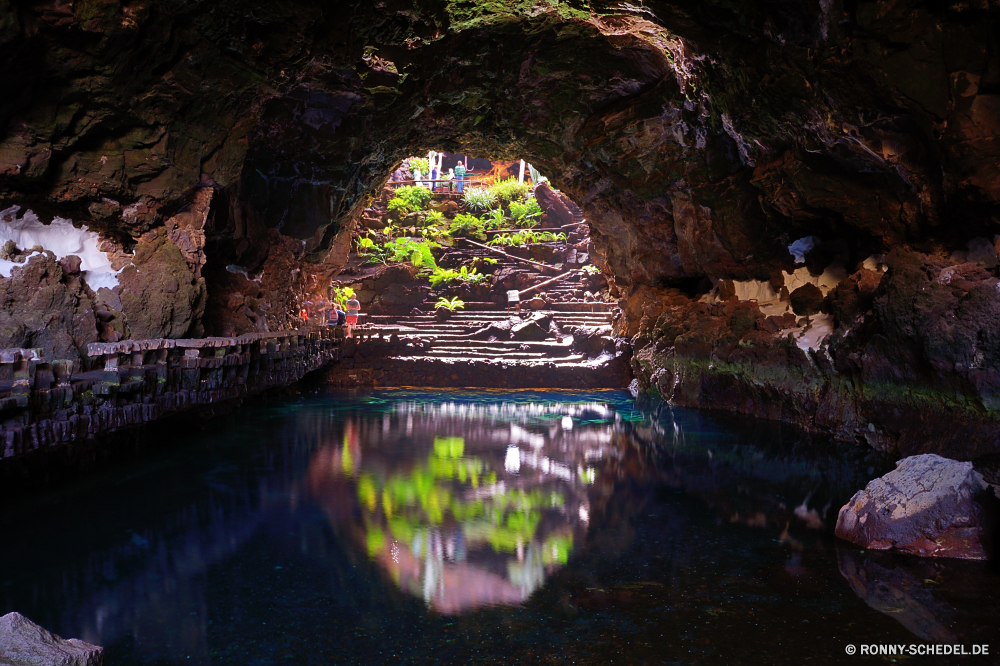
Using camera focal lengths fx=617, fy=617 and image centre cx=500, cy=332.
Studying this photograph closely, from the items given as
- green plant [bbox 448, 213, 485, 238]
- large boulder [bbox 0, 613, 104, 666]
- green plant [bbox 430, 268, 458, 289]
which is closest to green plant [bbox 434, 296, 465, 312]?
green plant [bbox 430, 268, 458, 289]

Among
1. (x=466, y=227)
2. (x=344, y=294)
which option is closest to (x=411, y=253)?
(x=466, y=227)

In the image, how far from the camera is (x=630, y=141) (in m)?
13.0

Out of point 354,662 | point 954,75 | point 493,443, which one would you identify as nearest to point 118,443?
point 493,443

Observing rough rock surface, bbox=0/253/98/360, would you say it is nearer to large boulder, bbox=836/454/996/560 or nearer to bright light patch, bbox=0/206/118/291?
bright light patch, bbox=0/206/118/291

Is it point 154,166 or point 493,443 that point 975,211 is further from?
point 154,166

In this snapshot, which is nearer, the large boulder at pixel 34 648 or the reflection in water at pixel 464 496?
the large boulder at pixel 34 648

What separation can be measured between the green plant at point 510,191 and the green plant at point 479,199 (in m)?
0.43

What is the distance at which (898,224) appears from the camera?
9117mm

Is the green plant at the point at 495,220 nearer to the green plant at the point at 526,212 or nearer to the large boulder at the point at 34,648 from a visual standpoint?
A: the green plant at the point at 526,212

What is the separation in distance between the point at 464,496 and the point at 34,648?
16.1 ft

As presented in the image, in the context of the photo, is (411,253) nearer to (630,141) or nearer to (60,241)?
(630,141)

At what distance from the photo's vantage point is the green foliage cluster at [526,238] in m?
29.8

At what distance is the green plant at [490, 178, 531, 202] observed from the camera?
32.2 meters

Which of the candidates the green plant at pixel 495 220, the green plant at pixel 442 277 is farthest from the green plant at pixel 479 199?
the green plant at pixel 442 277
